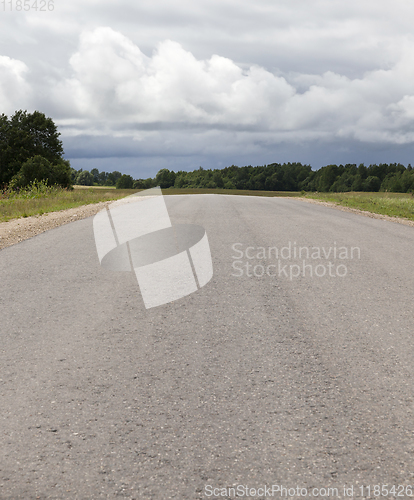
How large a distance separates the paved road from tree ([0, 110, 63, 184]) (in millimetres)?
43897

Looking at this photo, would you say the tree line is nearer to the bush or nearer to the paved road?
the bush

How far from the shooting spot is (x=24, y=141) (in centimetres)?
4550

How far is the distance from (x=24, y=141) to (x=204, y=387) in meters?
48.9

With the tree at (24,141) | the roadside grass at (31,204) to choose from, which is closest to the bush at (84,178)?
the tree at (24,141)

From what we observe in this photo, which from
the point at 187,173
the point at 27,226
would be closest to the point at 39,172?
the point at 27,226

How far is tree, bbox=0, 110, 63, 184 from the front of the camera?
44.5 meters

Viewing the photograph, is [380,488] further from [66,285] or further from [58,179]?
[58,179]

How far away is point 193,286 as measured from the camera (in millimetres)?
5562

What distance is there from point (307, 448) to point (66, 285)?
165 inches

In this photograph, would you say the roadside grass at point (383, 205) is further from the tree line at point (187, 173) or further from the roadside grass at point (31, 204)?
the tree line at point (187, 173)

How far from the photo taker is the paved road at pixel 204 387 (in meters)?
2.27

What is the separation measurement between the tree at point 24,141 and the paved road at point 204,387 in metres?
43.9

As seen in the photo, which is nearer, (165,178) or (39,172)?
(39,172)

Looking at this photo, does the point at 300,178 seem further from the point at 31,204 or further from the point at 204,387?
the point at 204,387
